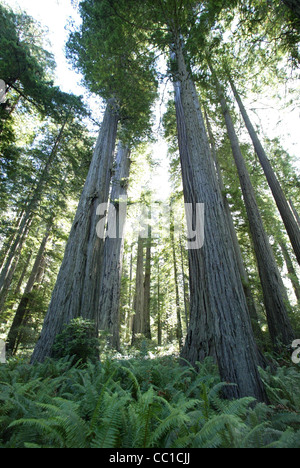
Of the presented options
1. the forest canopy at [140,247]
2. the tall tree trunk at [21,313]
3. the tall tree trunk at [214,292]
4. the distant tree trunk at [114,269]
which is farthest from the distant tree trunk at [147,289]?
the tall tree trunk at [214,292]

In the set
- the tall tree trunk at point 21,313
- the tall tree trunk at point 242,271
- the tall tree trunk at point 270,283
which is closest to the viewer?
the tall tree trunk at point 270,283

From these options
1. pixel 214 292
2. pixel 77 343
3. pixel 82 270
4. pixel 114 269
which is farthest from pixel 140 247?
pixel 214 292

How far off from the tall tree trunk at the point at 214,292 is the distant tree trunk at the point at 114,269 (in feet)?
12.8

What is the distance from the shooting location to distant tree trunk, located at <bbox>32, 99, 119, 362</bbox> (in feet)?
13.9

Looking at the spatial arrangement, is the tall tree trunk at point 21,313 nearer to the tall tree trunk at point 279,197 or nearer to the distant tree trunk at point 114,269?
the distant tree trunk at point 114,269

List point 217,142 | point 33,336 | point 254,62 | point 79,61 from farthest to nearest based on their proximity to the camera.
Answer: point 217,142
point 33,336
point 79,61
point 254,62

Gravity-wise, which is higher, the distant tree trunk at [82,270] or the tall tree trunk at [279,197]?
the tall tree trunk at [279,197]

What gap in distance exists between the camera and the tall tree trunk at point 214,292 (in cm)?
273

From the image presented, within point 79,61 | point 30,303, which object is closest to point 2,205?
point 30,303

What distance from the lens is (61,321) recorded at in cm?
427

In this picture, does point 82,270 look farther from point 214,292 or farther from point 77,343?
point 214,292

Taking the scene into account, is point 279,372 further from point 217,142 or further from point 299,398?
point 217,142

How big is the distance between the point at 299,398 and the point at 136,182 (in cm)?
1010
